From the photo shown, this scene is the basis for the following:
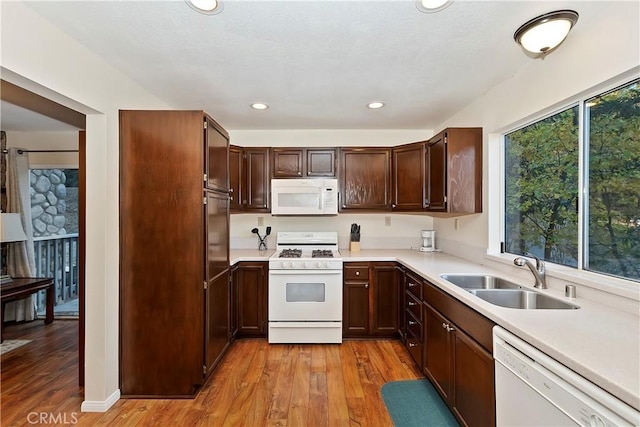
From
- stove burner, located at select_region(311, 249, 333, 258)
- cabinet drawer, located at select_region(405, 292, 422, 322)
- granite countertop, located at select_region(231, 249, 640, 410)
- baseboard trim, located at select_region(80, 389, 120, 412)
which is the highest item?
stove burner, located at select_region(311, 249, 333, 258)

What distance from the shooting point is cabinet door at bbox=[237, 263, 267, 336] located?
3.27 m

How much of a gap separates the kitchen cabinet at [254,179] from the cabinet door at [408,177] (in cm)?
148

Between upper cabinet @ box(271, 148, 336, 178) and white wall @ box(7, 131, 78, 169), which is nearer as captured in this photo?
upper cabinet @ box(271, 148, 336, 178)

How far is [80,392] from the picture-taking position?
7.57 feet

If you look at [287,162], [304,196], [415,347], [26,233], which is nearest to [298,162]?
[287,162]

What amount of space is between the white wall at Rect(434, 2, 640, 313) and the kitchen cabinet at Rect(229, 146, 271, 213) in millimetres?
2131

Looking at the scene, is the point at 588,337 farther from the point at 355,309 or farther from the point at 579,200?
the point at 355,309

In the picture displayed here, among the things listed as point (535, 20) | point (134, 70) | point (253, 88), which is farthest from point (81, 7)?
point (535, 20)

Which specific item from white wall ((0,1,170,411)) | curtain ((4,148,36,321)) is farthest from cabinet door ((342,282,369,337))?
curtain ((4,148,36,321))

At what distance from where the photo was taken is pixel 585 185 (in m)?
1.80

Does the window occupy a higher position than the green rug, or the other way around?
the window

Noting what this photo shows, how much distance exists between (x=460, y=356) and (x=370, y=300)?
1.48m

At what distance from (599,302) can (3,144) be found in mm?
5571

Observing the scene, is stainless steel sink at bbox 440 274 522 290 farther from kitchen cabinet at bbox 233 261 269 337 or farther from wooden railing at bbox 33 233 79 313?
wooden railing at bbox 33 233 79 313
